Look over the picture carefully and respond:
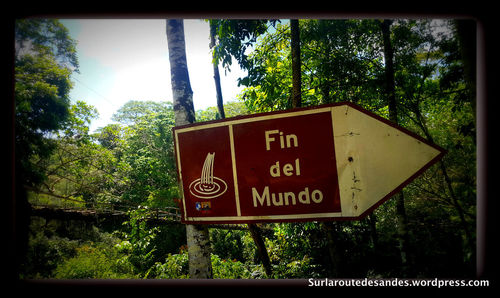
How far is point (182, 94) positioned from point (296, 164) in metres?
1.37

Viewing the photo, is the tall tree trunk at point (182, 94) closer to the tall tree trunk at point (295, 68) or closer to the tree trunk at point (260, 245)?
the tall tree trunk at point (295, 68)

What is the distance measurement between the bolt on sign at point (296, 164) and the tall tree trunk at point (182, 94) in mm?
293

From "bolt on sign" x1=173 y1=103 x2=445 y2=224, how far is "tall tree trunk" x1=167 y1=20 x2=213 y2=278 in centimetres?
29

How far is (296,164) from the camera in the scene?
4.16ft

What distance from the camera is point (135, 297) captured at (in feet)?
3.78

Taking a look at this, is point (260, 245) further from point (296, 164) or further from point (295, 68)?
point (295, 68)

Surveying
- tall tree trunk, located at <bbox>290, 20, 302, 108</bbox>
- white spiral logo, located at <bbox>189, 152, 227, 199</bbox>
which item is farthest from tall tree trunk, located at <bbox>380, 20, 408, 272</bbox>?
white spiral logo, located at <bbox>189, 152, 227, 199</bbox>

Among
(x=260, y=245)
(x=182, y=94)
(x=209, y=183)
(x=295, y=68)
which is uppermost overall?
(x=295, y=68)

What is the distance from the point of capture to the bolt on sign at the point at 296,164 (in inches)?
45.6

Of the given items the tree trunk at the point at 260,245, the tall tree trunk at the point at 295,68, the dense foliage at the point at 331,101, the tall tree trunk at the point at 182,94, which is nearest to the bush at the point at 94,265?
the dense foliage at the point at 331,101

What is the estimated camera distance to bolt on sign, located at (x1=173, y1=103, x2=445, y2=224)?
45.6 inches

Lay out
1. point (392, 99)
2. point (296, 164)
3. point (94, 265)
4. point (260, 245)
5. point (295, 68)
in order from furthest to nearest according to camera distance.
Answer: point (94, 265) < point (260, 245) < point (392, 99) < point (295, 68) < point (296, 164)

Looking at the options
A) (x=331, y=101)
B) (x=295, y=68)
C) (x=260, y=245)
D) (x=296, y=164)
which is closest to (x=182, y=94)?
(x=295, y=68)

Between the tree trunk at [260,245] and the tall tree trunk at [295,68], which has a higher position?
the tall tree trunk at [295,68]
